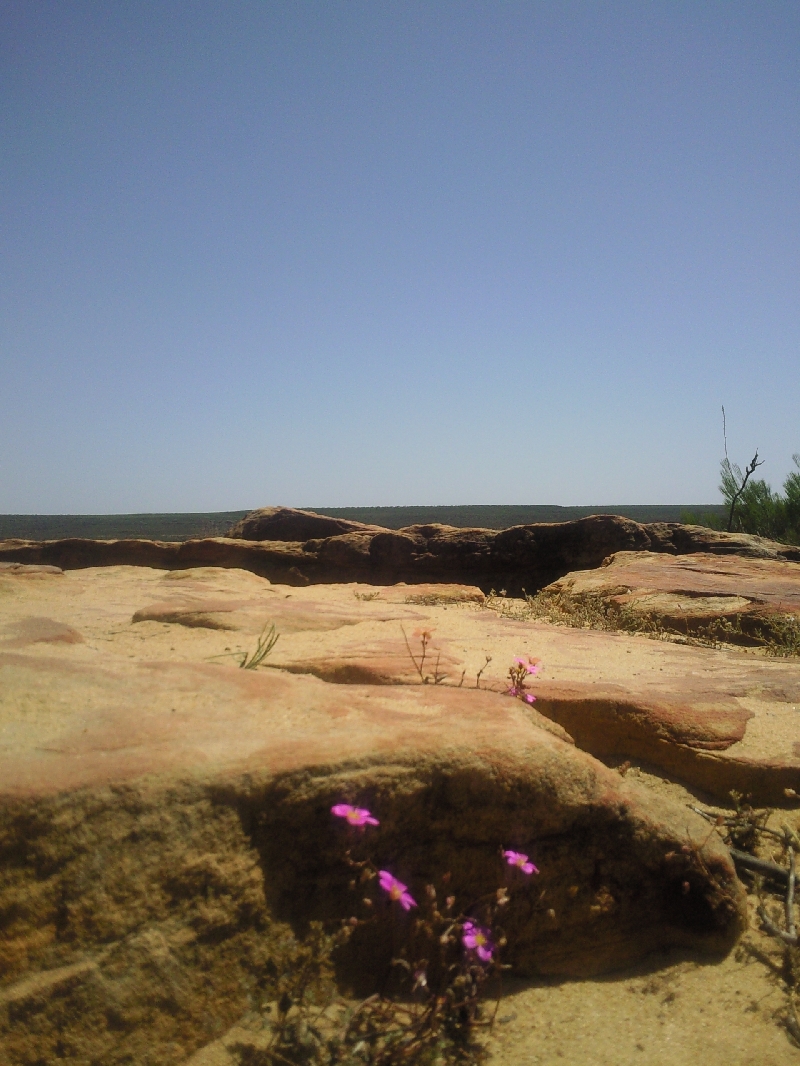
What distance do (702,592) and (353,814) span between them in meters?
4.35

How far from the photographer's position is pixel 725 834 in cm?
206

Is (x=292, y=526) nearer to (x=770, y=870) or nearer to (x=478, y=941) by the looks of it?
(x=770, y=870)

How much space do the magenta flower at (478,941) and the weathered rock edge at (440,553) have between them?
720 cm

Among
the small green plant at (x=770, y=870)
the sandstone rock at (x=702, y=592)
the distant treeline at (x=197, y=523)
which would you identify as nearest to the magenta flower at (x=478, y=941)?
the small green plant at (x=770, y=870)

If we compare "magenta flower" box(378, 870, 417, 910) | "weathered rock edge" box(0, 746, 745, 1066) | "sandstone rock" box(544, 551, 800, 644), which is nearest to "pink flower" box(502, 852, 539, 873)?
"weathered rock edge" box(0, 746, 745, 1066)

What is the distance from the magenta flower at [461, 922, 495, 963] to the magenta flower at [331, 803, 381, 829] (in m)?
0.27

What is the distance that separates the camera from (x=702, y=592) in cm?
512

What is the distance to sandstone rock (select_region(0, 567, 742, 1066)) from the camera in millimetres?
1198

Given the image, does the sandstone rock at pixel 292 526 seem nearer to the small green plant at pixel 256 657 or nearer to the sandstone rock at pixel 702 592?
the sandstone rock at pixel 702 592

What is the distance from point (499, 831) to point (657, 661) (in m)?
1.86

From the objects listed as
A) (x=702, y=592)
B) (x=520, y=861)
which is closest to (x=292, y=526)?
(x=702, y=592)

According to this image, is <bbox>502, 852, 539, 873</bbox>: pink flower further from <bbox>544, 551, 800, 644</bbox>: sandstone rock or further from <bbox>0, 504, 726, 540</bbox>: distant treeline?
<bbox>0, 504, 726, 540</bbox>: distant treeline

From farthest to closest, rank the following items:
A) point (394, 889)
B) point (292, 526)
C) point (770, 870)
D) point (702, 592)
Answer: point (292, 526) → point (702, 592) → point (770, 870) → point (394, 889)

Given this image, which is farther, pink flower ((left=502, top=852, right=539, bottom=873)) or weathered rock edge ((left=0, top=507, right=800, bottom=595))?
weathered rock edge ((left=0, top=507, right=800, bottom=595))
